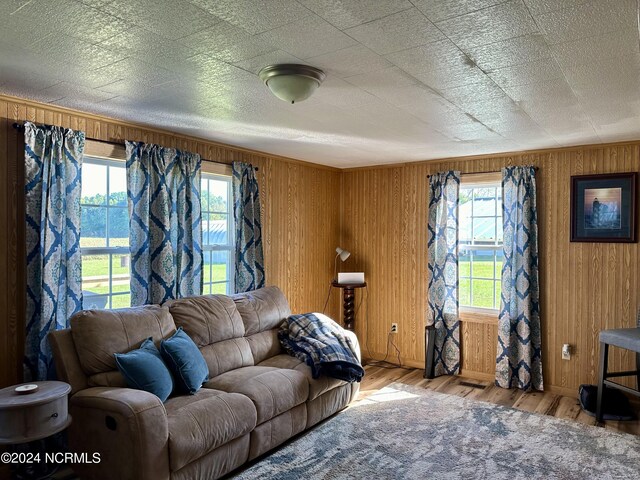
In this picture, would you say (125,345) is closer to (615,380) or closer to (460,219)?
(460,219)

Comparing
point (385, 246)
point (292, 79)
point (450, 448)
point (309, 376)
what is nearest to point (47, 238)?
point (292, 79)

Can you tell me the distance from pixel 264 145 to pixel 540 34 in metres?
2.87

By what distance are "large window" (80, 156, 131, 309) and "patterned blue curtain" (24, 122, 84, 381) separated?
0.30m

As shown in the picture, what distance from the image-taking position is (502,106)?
2994mm

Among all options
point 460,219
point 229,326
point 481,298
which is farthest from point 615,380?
point 229,326

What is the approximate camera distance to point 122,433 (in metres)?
2.45

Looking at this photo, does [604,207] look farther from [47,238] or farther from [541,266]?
[47,238]

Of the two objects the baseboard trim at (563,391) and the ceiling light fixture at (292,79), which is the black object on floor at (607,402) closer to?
the baseboard trim at (563,391)

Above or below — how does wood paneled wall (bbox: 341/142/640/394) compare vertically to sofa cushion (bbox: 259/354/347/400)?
above

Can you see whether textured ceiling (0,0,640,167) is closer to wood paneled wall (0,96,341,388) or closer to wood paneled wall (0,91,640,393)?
wood paneled wall (0,96,341,388)

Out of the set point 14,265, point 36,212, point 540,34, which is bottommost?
point 14,265

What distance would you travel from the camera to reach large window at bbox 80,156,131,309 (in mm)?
3436

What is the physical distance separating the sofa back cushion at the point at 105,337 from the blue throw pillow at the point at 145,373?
9 centimetres

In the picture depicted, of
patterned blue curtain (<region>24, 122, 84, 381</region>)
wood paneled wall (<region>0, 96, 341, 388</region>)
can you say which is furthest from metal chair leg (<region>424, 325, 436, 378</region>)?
patterned blue curtain (<region>24, 122, 84, 381</region>)
